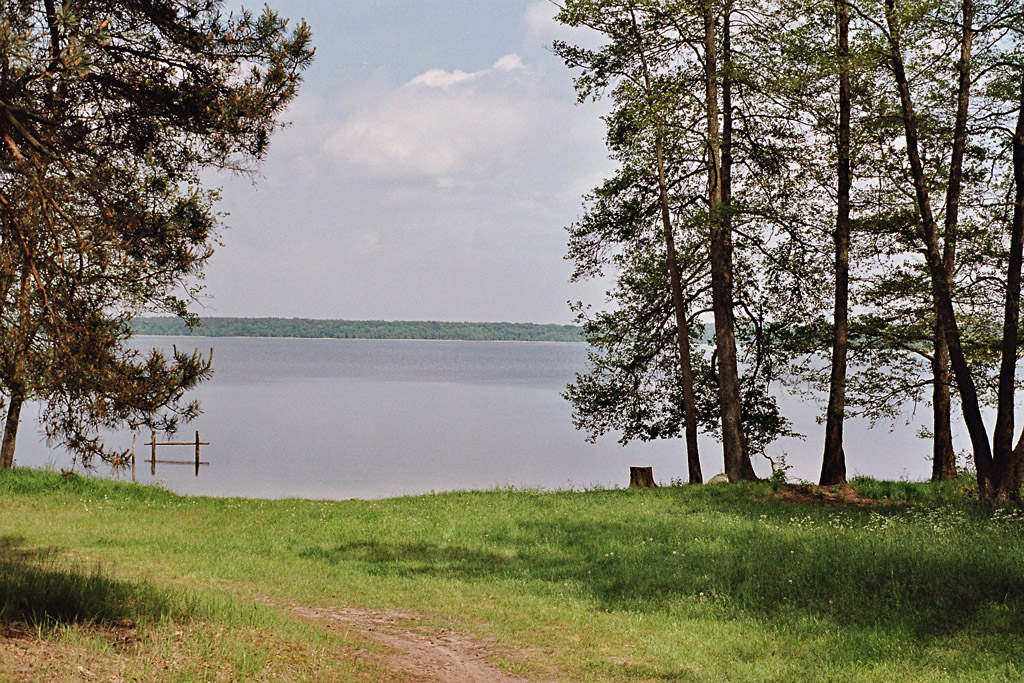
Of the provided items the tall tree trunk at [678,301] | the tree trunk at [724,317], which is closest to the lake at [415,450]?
the tall tree trunk at [678,301]

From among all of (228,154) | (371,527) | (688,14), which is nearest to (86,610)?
(228,154)

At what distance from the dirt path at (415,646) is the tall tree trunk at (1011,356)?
1115 cm

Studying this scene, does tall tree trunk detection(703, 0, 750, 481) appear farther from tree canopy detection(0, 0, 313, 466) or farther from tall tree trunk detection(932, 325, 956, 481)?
tree canopy detection(0, 0, 313, 466)

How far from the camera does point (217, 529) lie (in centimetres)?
1611

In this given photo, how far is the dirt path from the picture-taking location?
7.79m

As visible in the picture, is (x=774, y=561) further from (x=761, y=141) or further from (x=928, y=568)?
(x=761, y=141)

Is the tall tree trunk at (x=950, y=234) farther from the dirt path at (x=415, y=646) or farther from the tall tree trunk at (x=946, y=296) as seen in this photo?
the dirt path at (x=415, y=646)

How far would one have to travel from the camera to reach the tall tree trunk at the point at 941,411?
20.3m

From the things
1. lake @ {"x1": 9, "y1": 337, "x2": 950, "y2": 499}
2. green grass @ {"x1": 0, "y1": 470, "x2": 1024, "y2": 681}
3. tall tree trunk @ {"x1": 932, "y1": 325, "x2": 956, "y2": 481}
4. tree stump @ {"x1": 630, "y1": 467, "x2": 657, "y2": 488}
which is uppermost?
tall tree trunk @ {"x1": 932, "y1": 325, "x2": 956, "y2": 481}

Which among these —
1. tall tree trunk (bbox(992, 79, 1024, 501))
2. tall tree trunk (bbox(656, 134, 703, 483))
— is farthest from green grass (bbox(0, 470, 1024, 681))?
tall tree trunk (bbox(656, 134, 703, 483))

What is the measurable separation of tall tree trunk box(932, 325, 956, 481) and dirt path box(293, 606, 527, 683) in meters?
14.7

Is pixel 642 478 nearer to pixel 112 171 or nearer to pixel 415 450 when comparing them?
pixel 112 171

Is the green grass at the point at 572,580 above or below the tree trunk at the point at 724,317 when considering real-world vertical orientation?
below

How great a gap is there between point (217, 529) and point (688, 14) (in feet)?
48.5
